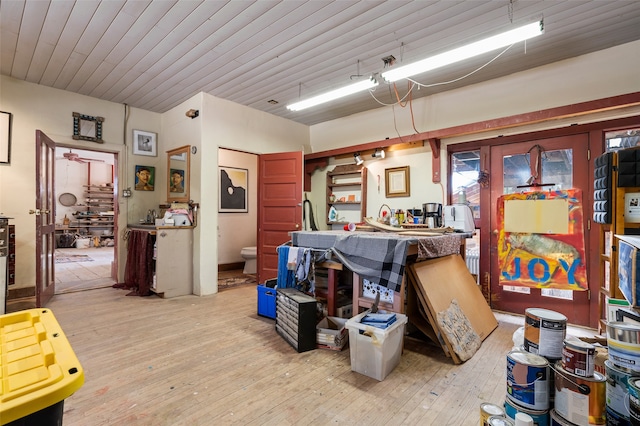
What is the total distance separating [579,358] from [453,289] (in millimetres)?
1844

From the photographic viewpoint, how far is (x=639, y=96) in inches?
107

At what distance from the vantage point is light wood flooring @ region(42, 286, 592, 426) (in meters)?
1.70

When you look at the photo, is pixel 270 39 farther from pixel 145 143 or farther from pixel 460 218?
pixel 145 143

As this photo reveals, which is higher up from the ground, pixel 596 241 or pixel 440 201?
pixel 440 201

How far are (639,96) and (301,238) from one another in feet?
11.1

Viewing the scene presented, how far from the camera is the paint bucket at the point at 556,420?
40.8 inches

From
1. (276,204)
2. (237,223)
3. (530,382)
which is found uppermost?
(276,204)

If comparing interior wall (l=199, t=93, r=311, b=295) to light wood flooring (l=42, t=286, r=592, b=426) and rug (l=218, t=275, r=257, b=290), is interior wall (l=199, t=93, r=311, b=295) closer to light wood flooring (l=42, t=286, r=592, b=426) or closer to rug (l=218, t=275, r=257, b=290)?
rug (l=218, t=275, r=257, b=290)

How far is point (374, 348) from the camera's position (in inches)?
82.2

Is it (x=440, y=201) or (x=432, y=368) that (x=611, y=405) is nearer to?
(x=432, y=368)

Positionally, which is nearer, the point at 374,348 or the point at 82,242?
the point at 374,348

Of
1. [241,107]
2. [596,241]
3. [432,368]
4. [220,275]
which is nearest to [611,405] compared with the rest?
[432,368]

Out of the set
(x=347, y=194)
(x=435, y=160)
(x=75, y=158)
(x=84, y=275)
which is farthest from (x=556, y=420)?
(x=75, y=158)

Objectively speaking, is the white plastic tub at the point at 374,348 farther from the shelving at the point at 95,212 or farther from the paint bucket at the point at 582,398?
the shelving at the point at 95,212
